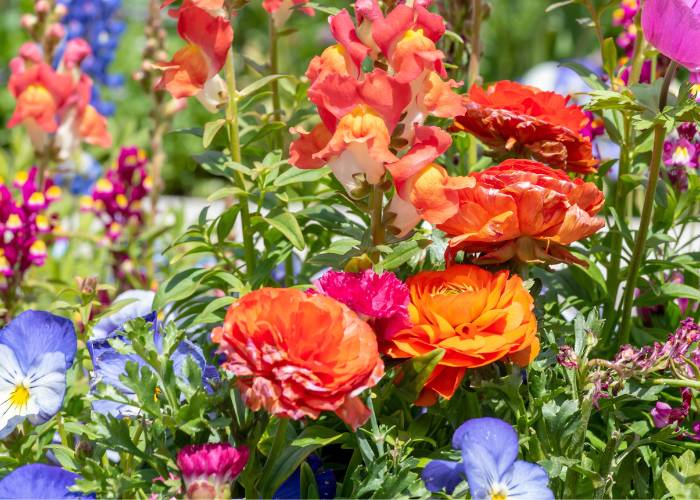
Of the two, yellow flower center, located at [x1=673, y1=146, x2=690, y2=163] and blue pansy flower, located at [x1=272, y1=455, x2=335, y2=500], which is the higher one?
yellow flower center, located at [x1=673, y1=146, x2=690, y2=163]

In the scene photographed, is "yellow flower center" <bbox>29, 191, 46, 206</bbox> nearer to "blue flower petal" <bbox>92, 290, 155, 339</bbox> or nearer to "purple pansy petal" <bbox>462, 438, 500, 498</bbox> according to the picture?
"blue flower petal" <bbox>92, 290, 155, 339</bbox>

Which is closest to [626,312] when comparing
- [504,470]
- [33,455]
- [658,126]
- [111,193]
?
[658,126]

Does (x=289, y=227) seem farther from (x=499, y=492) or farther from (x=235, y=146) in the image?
(x=499, y=492)

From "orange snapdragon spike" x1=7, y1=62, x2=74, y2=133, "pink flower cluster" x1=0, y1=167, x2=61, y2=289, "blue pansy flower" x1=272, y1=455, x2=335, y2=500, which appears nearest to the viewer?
"blue pansy flower" x1=272, y1=455, x2=335, y2=500

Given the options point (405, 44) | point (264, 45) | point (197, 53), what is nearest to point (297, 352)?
point (405, 44)

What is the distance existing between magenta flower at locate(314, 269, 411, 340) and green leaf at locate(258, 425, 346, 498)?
11cm

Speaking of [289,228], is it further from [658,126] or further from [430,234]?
[658,126]

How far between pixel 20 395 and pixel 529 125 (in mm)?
567

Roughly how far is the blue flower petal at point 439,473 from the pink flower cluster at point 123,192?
39.0 inches

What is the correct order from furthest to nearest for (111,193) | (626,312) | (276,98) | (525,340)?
(111,193)
(276,98)
(626,312)
(525,340)

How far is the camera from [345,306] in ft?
2.36

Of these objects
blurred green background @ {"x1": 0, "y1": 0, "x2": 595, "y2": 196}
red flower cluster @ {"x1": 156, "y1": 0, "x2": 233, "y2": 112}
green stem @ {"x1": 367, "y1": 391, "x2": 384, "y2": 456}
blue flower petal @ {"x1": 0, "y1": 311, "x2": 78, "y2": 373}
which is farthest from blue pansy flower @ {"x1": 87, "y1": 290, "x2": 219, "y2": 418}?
blurred green background @ {"x1": 0, "y1": 0, "x2": 595, "y2": 196}

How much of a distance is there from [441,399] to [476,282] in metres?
0.15

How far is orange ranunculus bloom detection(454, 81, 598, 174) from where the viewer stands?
37.6 inches
